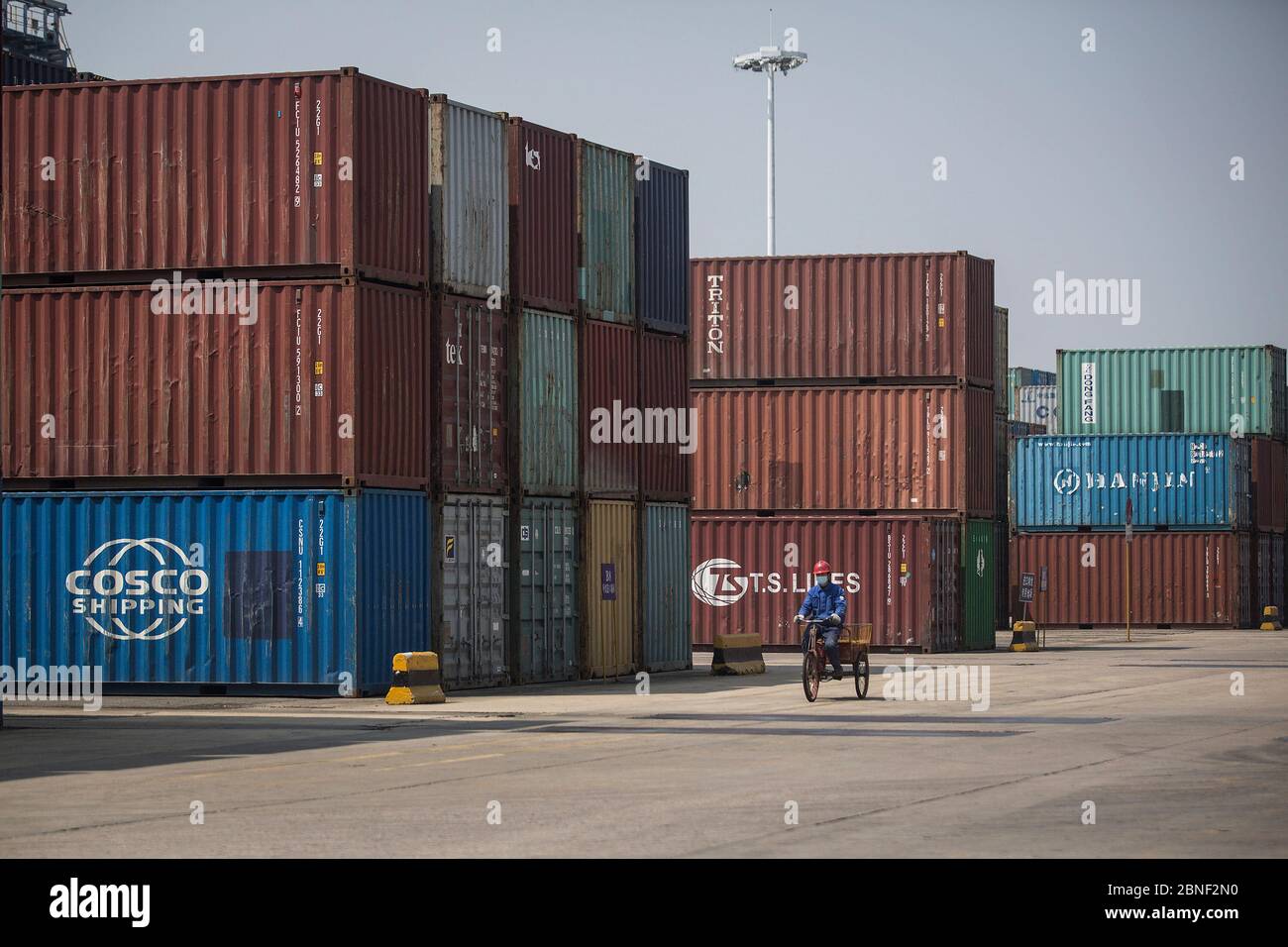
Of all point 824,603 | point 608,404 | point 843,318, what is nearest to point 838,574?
point 843,318

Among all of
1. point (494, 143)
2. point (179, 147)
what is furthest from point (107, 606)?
point (494, 143)

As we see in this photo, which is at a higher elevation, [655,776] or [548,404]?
[548,404]

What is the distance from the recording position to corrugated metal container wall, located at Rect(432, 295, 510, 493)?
2848 cm

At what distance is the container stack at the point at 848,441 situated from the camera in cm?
4366

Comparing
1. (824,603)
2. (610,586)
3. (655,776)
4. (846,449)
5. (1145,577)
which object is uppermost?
(846,449)

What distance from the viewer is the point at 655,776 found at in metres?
16.1

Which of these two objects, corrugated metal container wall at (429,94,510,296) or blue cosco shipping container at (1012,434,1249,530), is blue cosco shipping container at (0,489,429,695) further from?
blue cosco shipping container at (1012,434,1249,530)

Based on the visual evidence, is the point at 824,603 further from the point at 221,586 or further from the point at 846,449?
the point at 846,449

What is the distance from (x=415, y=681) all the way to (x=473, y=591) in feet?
11.3

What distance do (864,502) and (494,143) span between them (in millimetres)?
16717

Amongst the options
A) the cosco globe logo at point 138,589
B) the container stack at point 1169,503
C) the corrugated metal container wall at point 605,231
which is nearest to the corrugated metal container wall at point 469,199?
the corrugated metal container wall at point 605,231

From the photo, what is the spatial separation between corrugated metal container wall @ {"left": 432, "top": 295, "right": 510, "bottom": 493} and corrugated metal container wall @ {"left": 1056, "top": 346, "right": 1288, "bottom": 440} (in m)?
37.4

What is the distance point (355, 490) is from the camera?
2631cm
